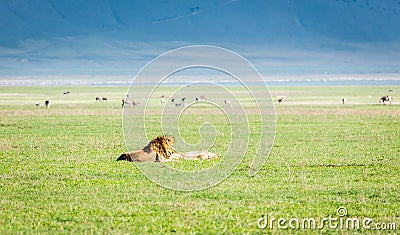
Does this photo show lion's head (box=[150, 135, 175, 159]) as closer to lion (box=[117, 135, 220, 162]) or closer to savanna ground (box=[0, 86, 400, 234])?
lion (box=[117, 135, 220, 162])

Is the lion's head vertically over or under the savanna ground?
over

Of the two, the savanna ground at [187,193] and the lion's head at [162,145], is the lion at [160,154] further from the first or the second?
the savanna ground at [187,193]

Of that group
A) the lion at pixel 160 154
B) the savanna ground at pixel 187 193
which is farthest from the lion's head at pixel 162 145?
the savanna ground at pixel 187 193

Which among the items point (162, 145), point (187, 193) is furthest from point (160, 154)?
point (187, 193)

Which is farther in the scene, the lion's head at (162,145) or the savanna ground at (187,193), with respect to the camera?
the lion's head at (162,145)

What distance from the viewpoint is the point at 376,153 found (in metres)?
18.5

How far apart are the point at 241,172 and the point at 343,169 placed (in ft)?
7.39

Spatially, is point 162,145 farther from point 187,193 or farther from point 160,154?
point 187,193

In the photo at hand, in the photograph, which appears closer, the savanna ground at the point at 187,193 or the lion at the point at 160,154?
the savanna ground at the point at 187,193

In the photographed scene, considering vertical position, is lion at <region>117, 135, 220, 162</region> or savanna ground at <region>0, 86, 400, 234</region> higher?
lion at <region>117, 135, 220, 162</region>

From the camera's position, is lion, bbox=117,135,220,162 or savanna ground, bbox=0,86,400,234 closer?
savanna ground, bbox=0,86,400,234

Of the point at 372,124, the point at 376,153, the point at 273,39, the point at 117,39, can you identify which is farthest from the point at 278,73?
the point at 376,153

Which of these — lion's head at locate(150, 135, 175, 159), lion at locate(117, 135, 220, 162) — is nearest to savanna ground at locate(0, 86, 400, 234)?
lion at locate(117, 135, 220, 162)

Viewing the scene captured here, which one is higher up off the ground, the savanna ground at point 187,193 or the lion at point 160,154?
the lion at point 160,154
